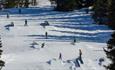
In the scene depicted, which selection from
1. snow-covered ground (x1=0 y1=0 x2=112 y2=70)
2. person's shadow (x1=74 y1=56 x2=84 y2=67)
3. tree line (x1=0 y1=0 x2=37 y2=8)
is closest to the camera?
person's shadow (x1=74 y1=56 x2=84 y2=67)

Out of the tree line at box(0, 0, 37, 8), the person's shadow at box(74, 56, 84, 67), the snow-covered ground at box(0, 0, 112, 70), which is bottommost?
the tree line at box(0, 0, 37, 8)

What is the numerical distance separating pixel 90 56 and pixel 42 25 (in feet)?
83.0

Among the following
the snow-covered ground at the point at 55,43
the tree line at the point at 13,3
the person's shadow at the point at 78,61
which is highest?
the person's shadow at the point at 78,61

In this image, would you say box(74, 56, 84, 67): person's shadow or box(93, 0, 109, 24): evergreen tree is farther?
box(93, 0, 109, 24): evergreen tree

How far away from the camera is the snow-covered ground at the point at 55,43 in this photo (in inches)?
1679

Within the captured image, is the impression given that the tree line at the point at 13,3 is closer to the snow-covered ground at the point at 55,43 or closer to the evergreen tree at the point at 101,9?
the snow-covered ground at the point at 55,43

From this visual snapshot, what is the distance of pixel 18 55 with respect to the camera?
47.3 meters

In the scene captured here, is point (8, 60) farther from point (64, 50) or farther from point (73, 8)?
point (73, 8)

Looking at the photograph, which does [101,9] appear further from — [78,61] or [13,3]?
[13,3]

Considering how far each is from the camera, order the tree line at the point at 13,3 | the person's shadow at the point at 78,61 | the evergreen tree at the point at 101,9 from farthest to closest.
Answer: the tree line at the point at 13,3, the evergreen tree at the point at 101,9, the person's shadow at the point at 78,61

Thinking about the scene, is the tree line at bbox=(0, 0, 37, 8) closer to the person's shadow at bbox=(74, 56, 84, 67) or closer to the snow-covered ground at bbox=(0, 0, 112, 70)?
the snow-covered ground at bbox=(0, 0, 112, 70)

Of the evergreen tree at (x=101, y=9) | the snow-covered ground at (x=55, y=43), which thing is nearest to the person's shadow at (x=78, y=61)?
the snow-covered ground at (x=55, y=43)

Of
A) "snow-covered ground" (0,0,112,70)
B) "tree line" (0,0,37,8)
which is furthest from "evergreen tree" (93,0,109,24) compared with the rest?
"tree line" (0,0,37,8)

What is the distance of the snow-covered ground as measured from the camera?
4266 cm
